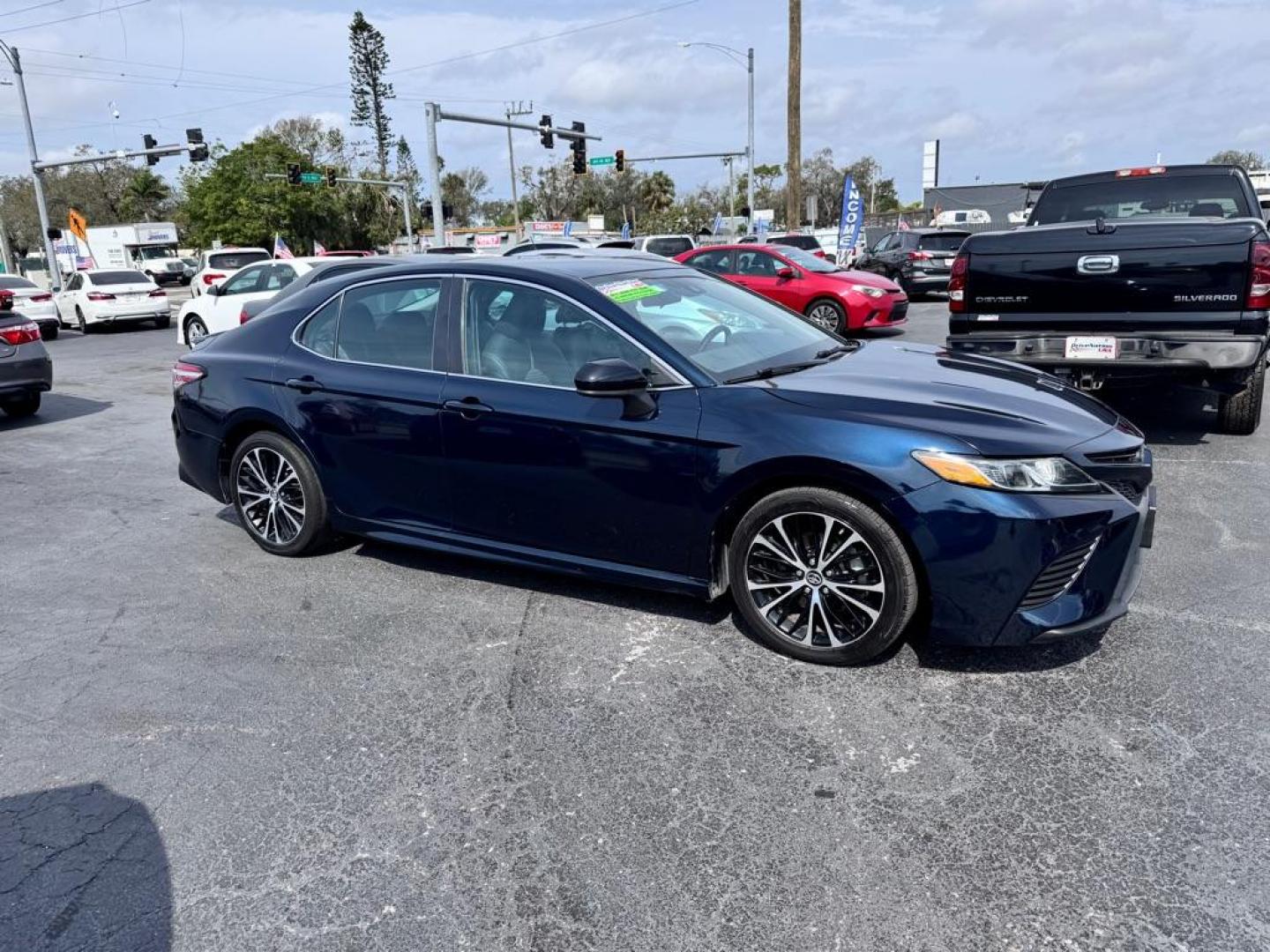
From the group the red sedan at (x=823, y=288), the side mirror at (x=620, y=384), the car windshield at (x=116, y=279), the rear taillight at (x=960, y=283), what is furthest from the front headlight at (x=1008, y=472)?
the car windshield at (x=116, y=279)

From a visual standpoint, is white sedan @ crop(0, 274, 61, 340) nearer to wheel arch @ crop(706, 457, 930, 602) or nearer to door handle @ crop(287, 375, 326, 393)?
door handle @ crop(287, 375, 326, 393)

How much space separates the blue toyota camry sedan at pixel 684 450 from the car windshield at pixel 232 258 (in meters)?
21.9

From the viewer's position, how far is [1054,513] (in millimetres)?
3297

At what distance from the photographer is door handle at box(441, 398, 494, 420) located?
13.9ft

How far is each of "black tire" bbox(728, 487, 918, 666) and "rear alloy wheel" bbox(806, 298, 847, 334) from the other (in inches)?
445

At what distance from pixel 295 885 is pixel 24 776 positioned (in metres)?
1.27

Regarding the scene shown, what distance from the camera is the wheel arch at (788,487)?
11.4 ft

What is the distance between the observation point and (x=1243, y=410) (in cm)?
711

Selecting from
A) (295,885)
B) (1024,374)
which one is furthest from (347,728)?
(1024,374)

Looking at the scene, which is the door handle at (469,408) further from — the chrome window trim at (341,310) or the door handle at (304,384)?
the door handle at (304,384)

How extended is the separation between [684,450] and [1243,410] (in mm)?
5516

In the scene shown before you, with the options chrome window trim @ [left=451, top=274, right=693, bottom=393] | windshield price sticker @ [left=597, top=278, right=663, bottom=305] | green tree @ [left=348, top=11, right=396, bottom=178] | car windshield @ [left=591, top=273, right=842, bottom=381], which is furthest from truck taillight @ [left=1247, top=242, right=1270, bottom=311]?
green tree @ [left=348, top=11, right=396, bottom=178]

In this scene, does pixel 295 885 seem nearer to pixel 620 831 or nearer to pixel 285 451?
pixel 620 831

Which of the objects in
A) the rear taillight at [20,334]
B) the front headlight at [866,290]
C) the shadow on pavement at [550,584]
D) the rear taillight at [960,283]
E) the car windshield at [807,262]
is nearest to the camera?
the shadow on pavement at [550,584]
